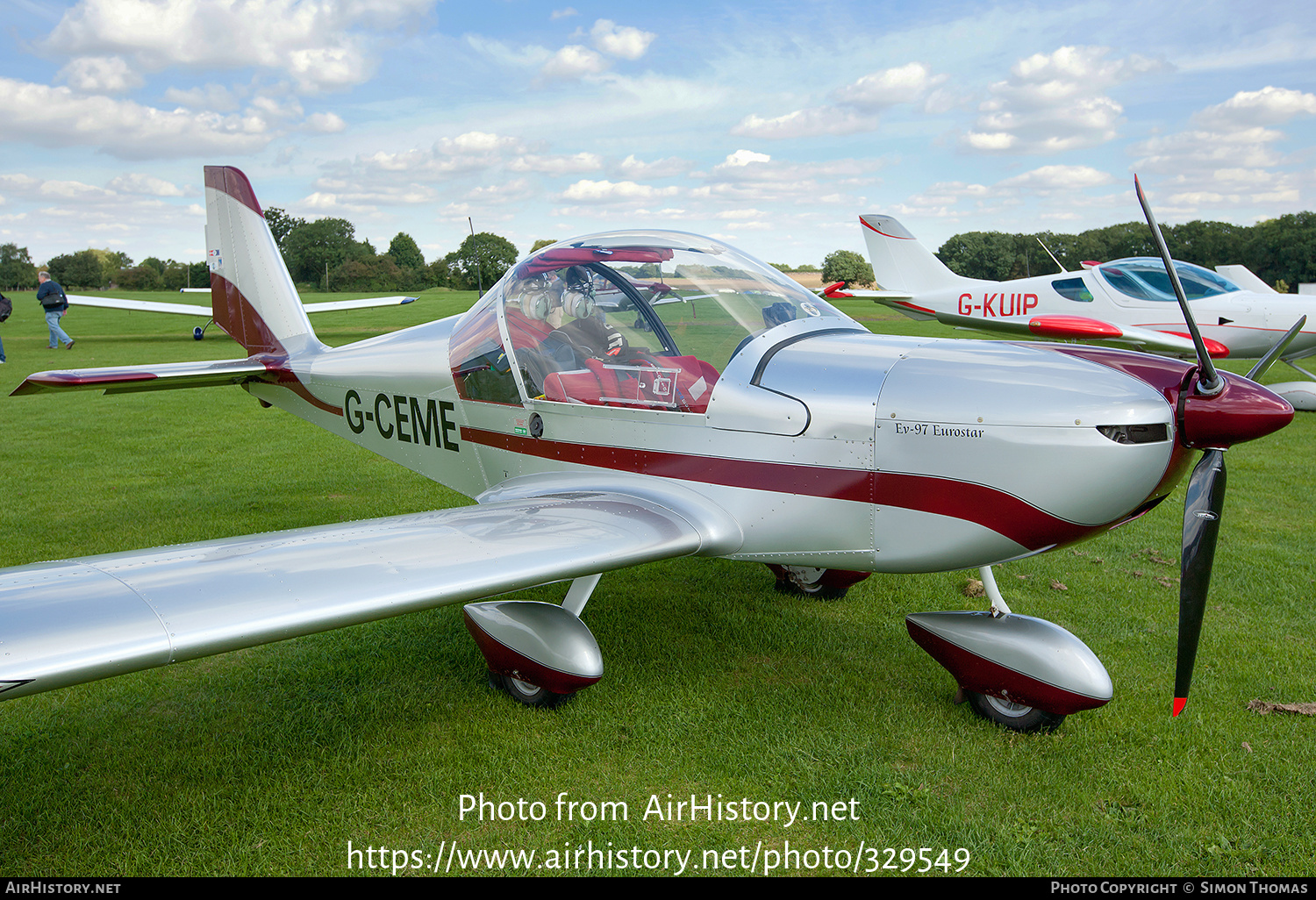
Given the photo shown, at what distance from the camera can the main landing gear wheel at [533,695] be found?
11.7 feet

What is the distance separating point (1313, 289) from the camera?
18.6 meters

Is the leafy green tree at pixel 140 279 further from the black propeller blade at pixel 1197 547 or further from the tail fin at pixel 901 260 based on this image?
the black propeller blade at pixel 1197 547

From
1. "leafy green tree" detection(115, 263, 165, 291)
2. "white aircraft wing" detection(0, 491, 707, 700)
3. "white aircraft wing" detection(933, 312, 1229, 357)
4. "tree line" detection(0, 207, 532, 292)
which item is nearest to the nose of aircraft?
"white aircraft wing" detection(0, 491, 707, 700)

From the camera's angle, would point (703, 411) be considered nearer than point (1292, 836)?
No

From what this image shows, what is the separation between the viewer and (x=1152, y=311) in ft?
42.0

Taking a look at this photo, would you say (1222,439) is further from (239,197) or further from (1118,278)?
(1118,278)

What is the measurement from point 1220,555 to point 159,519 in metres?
7.88

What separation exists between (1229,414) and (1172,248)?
45.8m

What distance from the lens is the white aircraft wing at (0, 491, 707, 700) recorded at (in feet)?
6.98

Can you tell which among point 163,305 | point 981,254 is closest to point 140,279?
point 163,305

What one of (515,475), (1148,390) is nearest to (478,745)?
(515,475)

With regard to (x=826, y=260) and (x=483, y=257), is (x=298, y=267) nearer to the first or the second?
(x=826, y=260)

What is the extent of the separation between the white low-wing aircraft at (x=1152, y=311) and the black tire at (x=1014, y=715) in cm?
805

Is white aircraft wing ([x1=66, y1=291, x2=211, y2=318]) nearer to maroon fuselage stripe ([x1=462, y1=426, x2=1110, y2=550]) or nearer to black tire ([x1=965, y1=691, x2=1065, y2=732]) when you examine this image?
maroon fuselage stripe ([x1=462, y1=426, x2=1110, y2=550])
